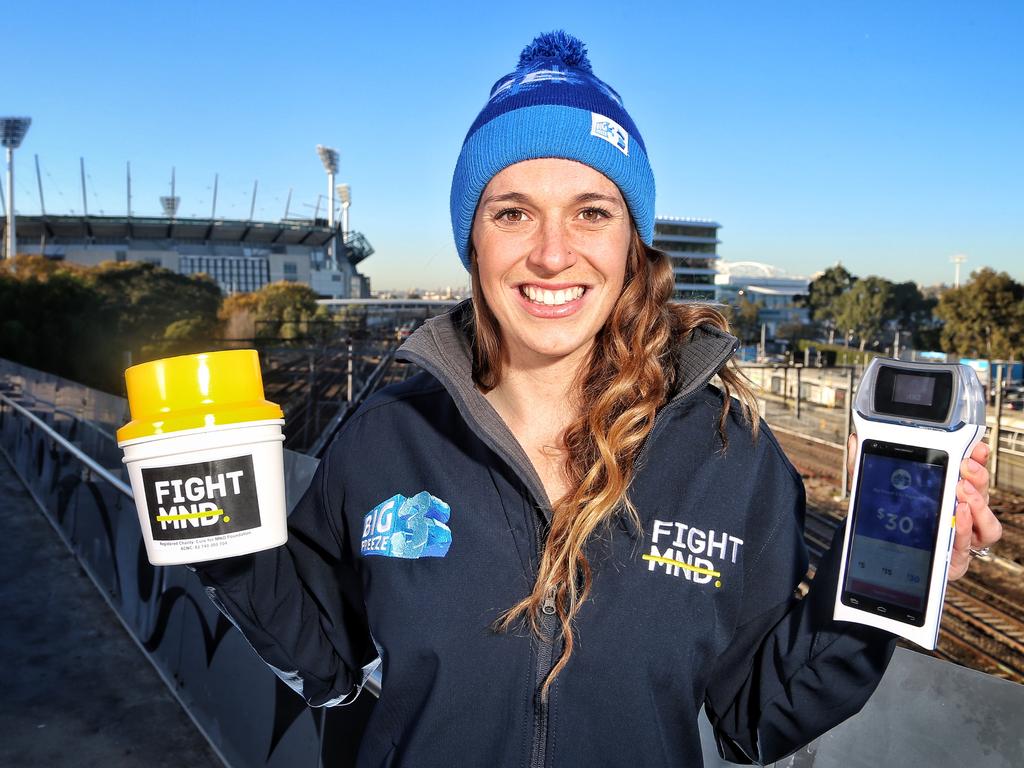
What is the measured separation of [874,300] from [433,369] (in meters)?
67.7

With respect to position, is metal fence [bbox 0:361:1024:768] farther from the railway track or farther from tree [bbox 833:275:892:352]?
tree [bbox 833:275:892:352]

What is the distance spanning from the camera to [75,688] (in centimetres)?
397

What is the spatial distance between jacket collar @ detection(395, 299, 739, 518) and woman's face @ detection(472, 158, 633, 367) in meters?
0.16

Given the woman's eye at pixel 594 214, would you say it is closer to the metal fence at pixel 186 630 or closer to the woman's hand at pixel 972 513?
the woman's hand at pixel 972 513

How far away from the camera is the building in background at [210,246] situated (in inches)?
3878

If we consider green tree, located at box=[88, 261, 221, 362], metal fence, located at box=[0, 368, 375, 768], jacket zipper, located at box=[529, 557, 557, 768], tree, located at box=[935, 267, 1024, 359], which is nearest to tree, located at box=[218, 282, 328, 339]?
green tree, located at box=[88, 261, 221, 362]

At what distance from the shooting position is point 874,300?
62.8 metres

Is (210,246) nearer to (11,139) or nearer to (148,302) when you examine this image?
(11,139)

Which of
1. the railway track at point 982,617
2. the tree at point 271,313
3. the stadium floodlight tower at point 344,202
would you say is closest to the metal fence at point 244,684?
the railway track at point 982,617

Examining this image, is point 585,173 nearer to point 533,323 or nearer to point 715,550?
point 533,323

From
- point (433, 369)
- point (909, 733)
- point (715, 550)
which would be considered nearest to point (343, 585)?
point (433, 369)

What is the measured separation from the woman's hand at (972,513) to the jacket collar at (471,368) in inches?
19.1

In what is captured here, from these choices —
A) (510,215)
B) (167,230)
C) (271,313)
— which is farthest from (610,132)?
(167,230)

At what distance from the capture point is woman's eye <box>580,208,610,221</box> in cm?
166
